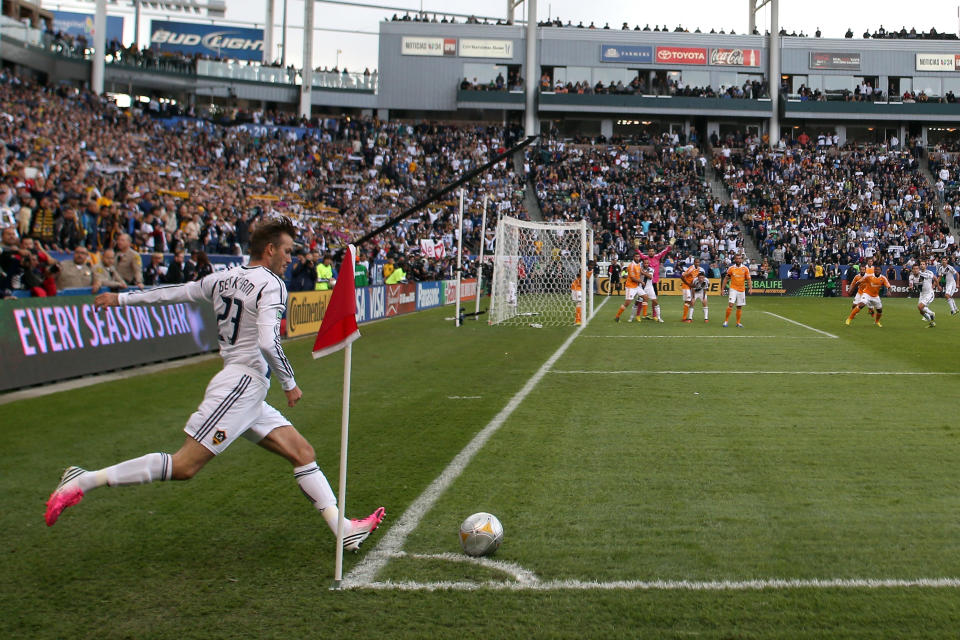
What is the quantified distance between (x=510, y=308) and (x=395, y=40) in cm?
3850

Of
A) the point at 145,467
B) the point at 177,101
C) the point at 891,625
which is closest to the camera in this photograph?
the point at 891,625

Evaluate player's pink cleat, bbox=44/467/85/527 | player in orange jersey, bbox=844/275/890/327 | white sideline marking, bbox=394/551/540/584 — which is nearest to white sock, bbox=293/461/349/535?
white sideline marking, bbox=394/551/540/584

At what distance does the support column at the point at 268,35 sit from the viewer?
5734 centimetres

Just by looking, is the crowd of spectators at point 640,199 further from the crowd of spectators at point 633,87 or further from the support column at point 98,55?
the support column at point 98,55

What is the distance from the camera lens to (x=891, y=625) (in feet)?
13.4

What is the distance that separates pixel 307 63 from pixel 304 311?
122ft

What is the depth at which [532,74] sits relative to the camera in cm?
→ 5941

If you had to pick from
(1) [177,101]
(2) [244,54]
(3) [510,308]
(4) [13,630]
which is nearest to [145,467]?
(4) [13,630]

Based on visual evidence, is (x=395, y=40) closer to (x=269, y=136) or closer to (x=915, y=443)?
(x=269, y=136)

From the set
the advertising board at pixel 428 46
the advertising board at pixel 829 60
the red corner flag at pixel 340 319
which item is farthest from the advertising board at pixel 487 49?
the red corner flag at pixel 340 319

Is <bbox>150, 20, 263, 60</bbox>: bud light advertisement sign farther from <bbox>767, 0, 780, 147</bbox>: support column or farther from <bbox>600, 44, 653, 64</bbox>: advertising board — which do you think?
<bbox>767, 0, 780, 147</bbox>: support column

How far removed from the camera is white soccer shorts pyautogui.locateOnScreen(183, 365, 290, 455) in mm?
4848

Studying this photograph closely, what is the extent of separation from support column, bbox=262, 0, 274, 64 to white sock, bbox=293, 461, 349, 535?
57324 mm

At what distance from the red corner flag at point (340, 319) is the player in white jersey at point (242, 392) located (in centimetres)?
25
